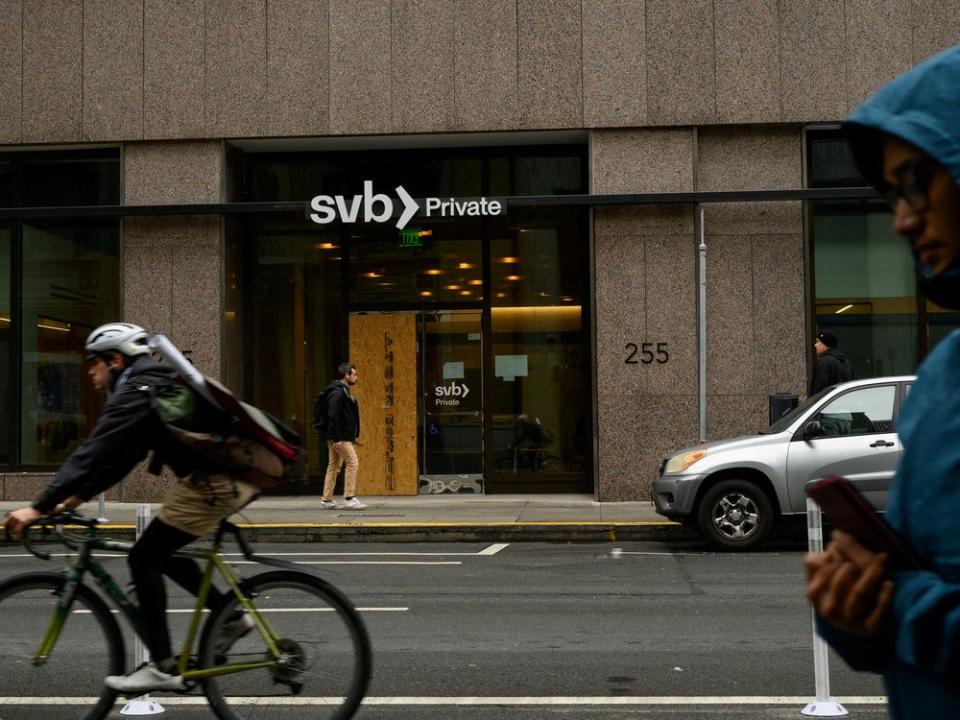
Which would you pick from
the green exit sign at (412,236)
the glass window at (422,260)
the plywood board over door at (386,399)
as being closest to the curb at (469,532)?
the plywood board over door at (386,399)

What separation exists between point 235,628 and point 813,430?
8.51 metres

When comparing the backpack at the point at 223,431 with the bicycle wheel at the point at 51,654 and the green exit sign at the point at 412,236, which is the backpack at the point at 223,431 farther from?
the green exit sign at the point at 412,236

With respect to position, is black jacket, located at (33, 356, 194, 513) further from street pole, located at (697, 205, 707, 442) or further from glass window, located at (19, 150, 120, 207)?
glass window, located at (19, 150, 120, 207)

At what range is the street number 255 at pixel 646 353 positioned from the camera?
16.8 m

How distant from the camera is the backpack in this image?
4.62m

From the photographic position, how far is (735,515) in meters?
12.1

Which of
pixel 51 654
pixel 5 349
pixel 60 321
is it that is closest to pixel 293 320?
pixel 60 321

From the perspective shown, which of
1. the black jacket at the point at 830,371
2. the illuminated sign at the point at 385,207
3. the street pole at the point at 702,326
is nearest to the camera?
the black jacket at the point at 830,371

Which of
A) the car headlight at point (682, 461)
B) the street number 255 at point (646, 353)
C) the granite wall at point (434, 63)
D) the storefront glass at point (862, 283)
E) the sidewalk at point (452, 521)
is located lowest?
the sidewalk at point (452, 521)

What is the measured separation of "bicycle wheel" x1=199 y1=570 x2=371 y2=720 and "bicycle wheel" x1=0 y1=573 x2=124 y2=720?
443 millimetres

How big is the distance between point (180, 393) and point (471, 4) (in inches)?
535

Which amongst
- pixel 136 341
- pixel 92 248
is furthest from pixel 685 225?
pixel 136 341

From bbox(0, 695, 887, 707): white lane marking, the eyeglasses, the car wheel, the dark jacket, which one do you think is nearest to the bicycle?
bbox(0, 695, 887, 707): white lane marking

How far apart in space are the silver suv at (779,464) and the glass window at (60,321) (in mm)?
9947
